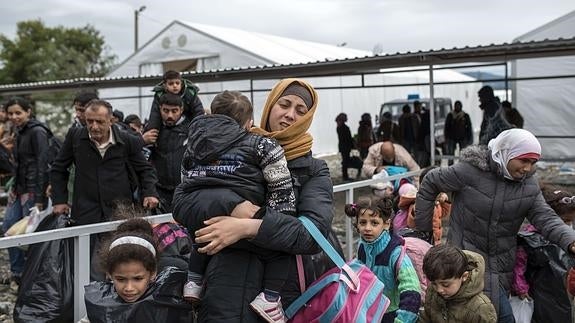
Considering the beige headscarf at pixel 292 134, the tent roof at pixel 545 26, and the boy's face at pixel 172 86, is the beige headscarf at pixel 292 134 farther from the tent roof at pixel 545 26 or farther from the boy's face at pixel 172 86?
the tent roof at pixel 545 26

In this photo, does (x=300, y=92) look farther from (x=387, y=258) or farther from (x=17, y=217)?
(x=17, y=217)

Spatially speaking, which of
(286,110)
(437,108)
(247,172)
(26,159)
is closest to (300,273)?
(247,172)

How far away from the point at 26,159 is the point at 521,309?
4.20 meters

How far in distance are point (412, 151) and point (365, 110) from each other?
326 inches

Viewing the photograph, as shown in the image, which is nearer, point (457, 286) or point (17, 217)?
point (457, 286)

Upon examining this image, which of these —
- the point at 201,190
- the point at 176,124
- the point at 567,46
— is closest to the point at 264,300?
the point at 201,190

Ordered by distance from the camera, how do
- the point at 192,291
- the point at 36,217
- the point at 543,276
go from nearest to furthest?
the point at 192,291 < the point at 543,276 < the point at 36,217

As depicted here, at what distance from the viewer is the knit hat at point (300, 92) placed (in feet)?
6.12

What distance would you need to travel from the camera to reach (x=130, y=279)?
2.05 meters

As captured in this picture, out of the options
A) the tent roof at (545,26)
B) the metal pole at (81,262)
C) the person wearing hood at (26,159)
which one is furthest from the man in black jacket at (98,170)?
the tent roof at (545,26)

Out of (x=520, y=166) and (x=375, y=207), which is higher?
(x=520, y=166)

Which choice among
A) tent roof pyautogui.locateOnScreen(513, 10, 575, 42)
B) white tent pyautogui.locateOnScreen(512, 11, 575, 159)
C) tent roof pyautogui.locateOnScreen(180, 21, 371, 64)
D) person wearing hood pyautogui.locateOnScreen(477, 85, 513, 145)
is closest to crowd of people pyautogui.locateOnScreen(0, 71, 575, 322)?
person wearing hood pyautogui.locateOnScreen(477, 85, 513, 145)

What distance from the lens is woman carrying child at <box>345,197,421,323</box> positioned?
8.67ft

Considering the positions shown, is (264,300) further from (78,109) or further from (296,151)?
(78,109)
